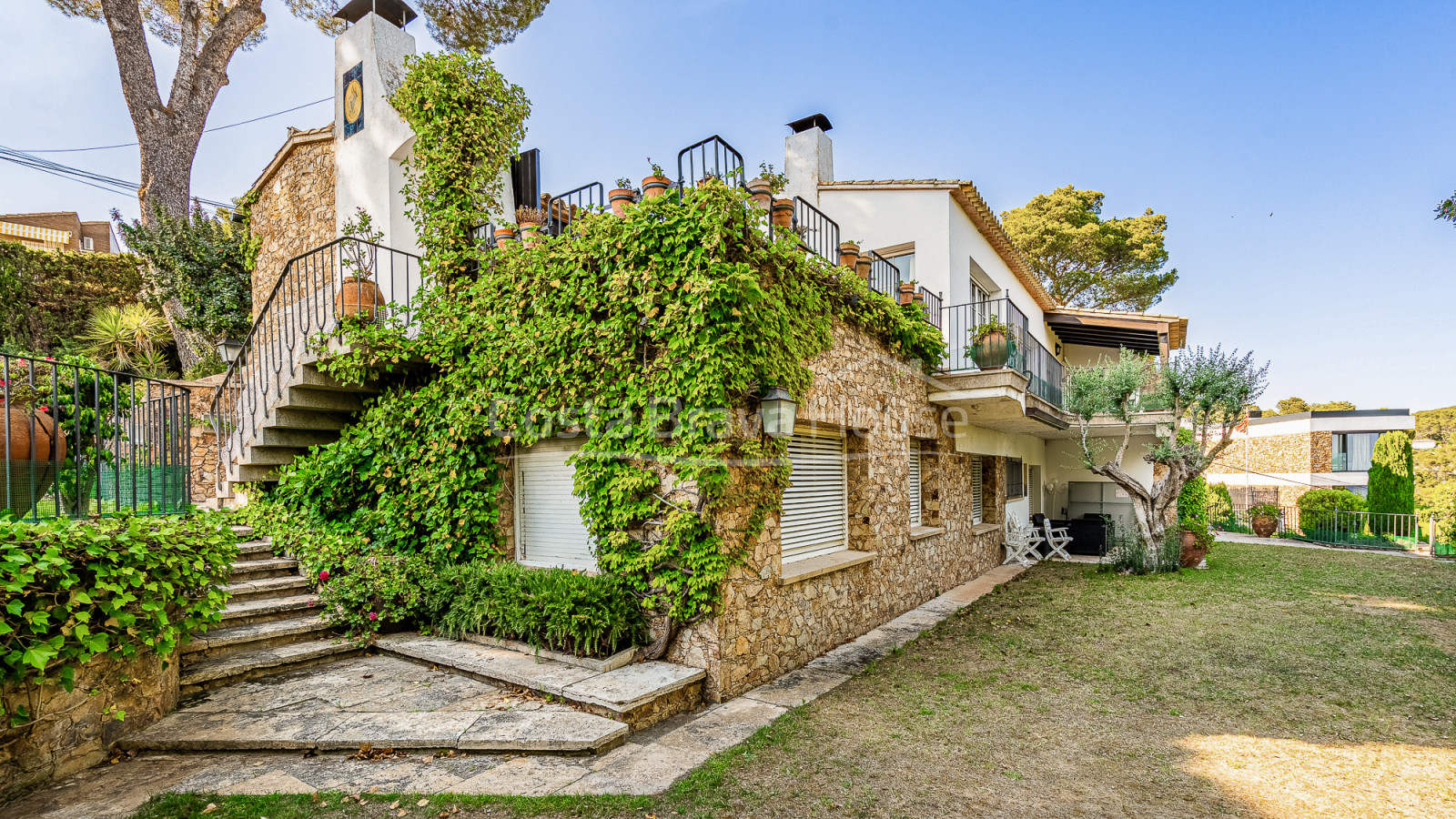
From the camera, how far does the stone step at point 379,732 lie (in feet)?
12.0

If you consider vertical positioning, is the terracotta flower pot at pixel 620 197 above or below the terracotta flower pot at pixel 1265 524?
above

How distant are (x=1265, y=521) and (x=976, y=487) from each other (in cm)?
1164

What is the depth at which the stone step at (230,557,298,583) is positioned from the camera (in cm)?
566

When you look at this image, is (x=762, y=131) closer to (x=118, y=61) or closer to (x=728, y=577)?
(x=728, y=577)

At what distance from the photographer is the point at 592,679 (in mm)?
4398

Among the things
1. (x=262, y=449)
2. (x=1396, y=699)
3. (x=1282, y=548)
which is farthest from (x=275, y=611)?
(x=1282, y=548)

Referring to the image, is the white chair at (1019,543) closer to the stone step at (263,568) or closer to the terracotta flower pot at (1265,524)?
the terracotta flower pot at (1265,524)

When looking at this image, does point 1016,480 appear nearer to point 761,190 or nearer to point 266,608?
point 761,190

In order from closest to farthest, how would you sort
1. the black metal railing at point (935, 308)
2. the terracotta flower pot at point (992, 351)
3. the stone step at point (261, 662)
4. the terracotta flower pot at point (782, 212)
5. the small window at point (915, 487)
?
the stone step at point (261, 662) < the terracotta flower pot at point (782, 212) < the terracotta flower pot at point (992, 351) < the small window at point (915, 487) < the black metal railing at point (935, 308)

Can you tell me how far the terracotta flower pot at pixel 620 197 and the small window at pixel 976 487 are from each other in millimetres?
7915

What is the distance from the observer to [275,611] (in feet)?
17.4

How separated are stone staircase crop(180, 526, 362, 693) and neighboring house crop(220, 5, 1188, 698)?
1.28m

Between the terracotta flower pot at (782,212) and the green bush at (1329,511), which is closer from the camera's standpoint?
the terracotta flower pot at (782,212)

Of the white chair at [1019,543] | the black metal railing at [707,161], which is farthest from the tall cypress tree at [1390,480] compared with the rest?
the black metal railing at [707,161]
